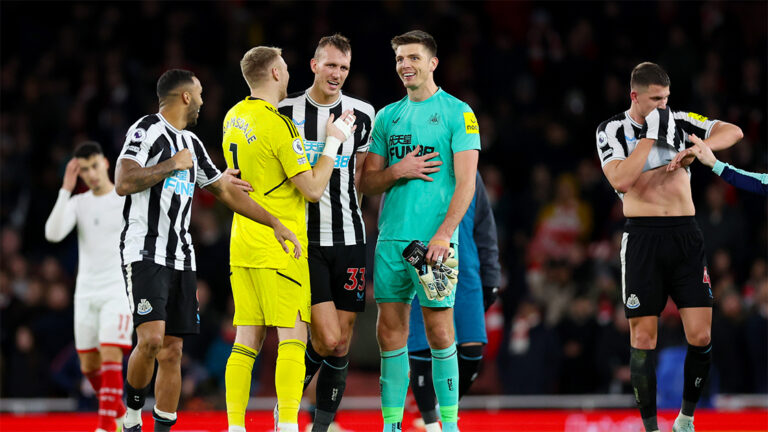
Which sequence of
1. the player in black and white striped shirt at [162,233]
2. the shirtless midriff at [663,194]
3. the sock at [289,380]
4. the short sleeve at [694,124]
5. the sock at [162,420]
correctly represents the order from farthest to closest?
1. the short sleeve at [694,124]
2. the shirtless midriff at [663,194]
3. the sock at [162,420]
4. the player in black and white striped shirt at [162,233]
5. the sock at [289,380]

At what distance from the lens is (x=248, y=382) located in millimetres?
6793

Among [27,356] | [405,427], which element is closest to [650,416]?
[405,427]

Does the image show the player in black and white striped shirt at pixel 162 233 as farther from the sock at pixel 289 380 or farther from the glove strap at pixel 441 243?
the glove strap at pixel 441 243

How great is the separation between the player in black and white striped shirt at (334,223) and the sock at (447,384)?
2.35 ft

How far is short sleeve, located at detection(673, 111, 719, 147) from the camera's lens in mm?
Answer: 7754

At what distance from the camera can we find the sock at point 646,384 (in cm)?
744

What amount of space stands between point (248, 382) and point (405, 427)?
10.7 feet

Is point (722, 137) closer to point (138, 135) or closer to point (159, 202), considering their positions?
point (159, 202)

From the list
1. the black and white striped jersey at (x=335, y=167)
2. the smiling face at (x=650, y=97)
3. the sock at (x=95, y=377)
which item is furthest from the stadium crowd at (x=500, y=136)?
the black and white striped jersey at (x=335, y=167)

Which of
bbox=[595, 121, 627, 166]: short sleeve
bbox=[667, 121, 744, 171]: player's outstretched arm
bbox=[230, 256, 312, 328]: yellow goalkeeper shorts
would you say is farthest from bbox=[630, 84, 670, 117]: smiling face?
bbox=[230, 256, 312, 328]: yellow goalkeeper shorts

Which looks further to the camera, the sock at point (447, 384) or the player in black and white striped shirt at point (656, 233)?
the player in black and white striped shirt at point (656, 233)

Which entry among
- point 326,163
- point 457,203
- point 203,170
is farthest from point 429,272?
point 203,170

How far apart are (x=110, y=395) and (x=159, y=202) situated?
2.23 meters

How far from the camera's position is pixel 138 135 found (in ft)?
23.5
